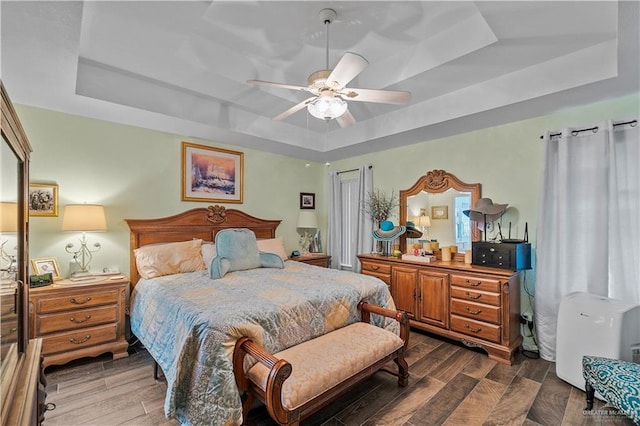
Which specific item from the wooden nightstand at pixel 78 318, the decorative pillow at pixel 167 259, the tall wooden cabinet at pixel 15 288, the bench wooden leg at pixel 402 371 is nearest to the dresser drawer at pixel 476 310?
the bench wooden leg at pixel 402 371

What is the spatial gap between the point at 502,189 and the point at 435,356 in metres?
1.93

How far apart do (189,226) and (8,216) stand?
262 centimetres

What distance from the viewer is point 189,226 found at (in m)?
3.72

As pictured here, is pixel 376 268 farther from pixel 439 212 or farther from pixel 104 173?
pixel 104 173

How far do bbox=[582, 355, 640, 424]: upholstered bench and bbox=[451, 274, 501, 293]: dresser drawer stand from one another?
2.77 feet

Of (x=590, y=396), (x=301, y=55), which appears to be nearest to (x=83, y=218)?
(x=301, y=55)

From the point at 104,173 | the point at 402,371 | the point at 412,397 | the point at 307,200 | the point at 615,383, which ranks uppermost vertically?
the point at 104,173

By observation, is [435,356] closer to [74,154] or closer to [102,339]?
[102,339]

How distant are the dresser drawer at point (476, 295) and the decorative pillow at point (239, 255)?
1.95 metres

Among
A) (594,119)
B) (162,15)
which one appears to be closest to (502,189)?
(594,119)

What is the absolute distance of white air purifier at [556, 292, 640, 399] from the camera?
2121 millimetres

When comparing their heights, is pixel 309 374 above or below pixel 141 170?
below

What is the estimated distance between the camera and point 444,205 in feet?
12.1

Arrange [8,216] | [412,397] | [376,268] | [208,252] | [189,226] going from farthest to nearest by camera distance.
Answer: [376,268] < [189,226] < [208,252] < [412,397] < [8,216]
